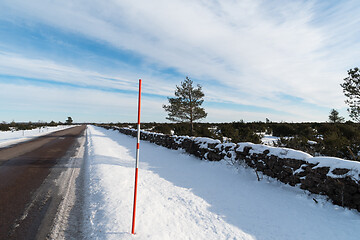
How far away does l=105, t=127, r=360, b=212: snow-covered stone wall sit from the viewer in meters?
3.65

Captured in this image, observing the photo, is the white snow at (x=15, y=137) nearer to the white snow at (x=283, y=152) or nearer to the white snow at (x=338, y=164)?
the white snow at (x=283, y=152)

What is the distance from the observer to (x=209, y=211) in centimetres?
388

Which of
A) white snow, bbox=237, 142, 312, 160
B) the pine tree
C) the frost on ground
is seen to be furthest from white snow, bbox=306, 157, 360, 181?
the pine tree

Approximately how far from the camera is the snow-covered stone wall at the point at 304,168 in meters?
3.65

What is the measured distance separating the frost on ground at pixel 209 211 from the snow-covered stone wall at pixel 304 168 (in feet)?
0.81

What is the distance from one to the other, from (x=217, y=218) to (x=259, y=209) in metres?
1.10

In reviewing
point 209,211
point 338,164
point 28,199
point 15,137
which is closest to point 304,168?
point 338,164

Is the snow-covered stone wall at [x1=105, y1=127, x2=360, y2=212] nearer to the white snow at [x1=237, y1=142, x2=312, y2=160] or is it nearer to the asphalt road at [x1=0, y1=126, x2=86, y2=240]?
the white snow at [x1=237, y1=142, x2=312, y2=160]

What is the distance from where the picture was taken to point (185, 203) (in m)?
4.21

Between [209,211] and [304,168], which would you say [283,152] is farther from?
[209,211]

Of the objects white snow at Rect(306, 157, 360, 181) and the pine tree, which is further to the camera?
the pine tree

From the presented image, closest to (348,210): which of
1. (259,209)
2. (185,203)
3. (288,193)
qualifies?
(288,193)

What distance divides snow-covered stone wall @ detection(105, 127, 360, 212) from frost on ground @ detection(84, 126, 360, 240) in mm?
246

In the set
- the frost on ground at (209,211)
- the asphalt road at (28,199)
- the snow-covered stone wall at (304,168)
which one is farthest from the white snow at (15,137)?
the snow-covered stone wall at (304,168)
